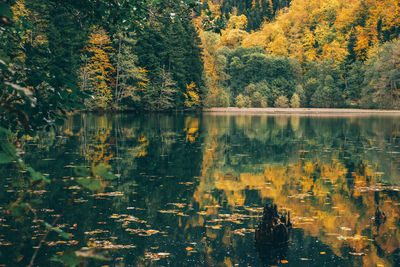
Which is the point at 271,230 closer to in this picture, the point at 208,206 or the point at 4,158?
the point at 208,206

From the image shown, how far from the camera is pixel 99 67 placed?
49.2m

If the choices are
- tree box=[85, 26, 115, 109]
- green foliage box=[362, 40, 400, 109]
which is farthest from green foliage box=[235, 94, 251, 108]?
tree box=[85, 26, 115, 109]

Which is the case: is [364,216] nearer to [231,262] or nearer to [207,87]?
[231,262]

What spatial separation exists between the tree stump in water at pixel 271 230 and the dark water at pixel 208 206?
0.62ft

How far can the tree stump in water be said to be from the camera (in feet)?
22.7

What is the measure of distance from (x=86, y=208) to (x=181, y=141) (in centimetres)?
1397

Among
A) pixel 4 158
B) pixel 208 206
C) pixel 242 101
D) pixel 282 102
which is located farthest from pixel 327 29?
pixel 4 158

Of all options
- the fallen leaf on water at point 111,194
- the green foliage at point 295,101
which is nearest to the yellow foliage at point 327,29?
the green foliage at point 295,101

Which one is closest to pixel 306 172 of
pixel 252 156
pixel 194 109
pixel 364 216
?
pixel 252 156

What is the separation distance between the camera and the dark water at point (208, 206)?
6367mm

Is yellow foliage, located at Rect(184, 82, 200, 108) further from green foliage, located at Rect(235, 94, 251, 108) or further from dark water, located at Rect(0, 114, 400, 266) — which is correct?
dark water, located at Rect(0, 114, 400, 266)

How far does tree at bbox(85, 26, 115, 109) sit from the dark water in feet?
95.4

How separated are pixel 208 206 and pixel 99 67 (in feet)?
140

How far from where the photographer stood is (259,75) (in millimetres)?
83250
